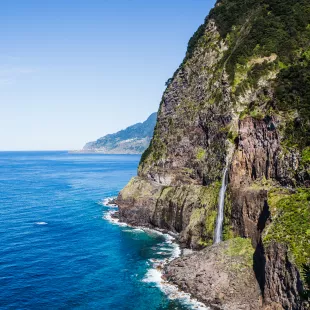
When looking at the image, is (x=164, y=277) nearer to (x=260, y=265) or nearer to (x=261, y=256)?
(x=260, y=265)

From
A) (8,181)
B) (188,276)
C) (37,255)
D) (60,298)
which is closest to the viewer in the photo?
(60,298)

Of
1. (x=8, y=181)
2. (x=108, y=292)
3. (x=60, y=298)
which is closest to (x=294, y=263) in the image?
(x=108, y=292)

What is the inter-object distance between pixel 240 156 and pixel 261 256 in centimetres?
2307

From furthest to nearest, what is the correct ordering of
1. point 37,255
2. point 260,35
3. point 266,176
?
point 260,35 → point 37,255 → point 266,176

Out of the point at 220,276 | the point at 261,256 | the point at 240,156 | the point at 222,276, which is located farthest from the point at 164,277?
the point at 240,156

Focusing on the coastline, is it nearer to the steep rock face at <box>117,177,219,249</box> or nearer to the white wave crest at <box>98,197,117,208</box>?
the steep rock face at <box>117,177,219,249</box>

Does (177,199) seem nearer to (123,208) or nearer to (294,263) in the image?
(123,208)

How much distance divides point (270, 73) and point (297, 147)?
1063 inches

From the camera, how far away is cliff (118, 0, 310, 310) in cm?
5566

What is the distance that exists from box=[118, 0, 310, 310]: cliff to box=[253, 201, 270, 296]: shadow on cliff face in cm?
17

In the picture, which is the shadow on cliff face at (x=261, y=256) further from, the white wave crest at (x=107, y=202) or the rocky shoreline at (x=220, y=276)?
the white wave crest at (x=107, y=202)

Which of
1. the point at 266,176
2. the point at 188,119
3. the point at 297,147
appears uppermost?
the point at 188,119

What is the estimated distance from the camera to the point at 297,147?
211 feet

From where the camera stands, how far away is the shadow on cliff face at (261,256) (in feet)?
185
